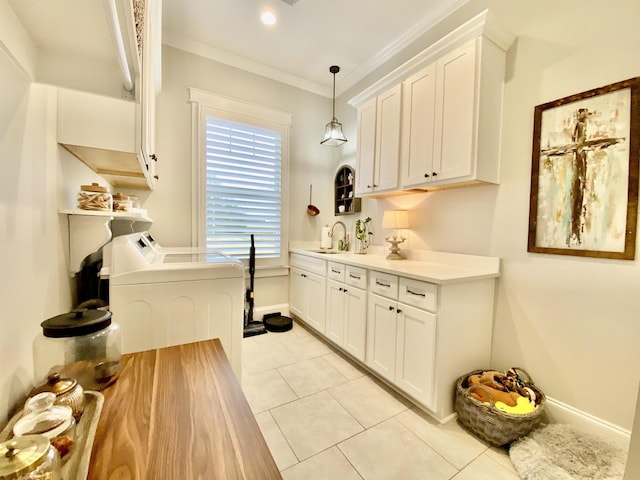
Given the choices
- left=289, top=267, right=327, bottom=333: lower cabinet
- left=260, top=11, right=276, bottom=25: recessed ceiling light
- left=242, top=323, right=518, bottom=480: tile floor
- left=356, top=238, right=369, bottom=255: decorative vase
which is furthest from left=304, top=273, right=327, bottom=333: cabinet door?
left=260, top=11, right=276, bottom=25: recessed ceiling light

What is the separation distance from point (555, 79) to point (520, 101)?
0.21m

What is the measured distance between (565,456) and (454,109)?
2279 millimetres

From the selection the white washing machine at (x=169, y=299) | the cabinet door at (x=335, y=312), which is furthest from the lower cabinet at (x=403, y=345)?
the white washing machine at (x=169, y=299)

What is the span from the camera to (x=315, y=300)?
3.10 m

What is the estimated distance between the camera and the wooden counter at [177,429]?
21.3 inches

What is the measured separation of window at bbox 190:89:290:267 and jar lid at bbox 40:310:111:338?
7.81 ft

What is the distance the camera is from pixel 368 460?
1515 millimetres

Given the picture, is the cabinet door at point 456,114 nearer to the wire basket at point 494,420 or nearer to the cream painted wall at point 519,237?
the cream painted wall at point 519,237

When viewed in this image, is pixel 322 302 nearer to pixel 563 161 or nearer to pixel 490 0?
pixel 563 161

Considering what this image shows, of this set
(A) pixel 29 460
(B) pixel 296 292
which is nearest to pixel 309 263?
(B) pixel 296 292

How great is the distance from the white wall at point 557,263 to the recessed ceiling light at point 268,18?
1.89 metres

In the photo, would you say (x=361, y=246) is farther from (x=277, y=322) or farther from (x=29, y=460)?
(x=29, y=460)

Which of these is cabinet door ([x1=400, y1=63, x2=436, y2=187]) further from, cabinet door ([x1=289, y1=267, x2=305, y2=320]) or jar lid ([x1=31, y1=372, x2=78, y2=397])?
jar lid ([x1=31, y1=372, x2=78, y2=397])

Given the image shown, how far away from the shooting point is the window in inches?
123
